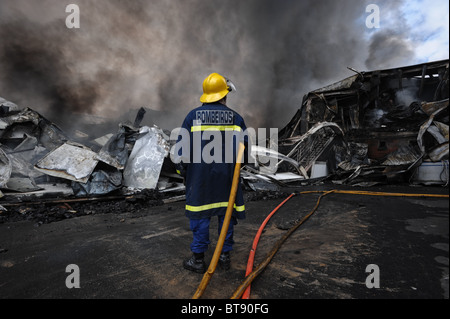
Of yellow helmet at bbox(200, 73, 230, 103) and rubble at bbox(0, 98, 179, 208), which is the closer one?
yellow helmet at bbox(200, 73, 230, 103)

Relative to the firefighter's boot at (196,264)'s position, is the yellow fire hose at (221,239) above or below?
above

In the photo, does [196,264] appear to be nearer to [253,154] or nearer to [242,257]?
[242,257]

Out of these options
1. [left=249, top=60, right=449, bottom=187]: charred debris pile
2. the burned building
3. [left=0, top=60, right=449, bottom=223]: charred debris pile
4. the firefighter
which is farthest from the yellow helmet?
the burned building

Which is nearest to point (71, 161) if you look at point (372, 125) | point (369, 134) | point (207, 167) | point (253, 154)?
point (207, 167)

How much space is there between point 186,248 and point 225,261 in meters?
0.60

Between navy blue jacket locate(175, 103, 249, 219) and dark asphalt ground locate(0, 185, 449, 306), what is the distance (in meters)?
0.55

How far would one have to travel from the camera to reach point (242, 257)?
79.4 inches

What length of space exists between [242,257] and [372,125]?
385 inches

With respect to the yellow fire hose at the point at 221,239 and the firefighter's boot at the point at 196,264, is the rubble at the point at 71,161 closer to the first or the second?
the firefighter's boot at the point at 196,264

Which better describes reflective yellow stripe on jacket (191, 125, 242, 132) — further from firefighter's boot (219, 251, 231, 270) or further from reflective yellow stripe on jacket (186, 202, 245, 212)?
firefighter's boot (219, 251, 231, 270)

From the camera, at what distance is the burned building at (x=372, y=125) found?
246 inches

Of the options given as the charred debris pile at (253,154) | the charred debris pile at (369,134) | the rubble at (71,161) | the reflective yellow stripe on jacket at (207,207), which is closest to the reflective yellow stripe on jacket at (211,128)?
the reflective yellow stripe on jacket at (207,207)

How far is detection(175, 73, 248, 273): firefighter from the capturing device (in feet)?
5.84
